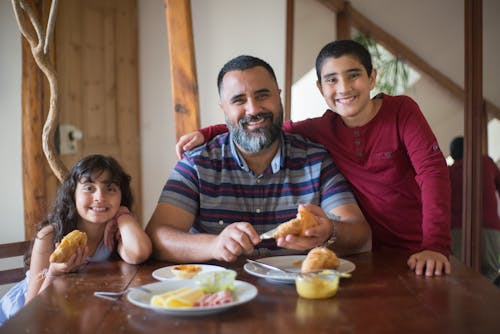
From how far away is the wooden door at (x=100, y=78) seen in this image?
4066mm

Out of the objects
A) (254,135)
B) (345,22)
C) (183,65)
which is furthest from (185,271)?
(345,22)

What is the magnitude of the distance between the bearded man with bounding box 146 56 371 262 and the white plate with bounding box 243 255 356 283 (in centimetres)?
31

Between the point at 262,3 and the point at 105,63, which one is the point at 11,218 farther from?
the point at 262,3

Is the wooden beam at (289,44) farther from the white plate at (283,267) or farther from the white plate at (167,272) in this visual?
the white plate at (167,272)

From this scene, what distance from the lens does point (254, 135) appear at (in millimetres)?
2248

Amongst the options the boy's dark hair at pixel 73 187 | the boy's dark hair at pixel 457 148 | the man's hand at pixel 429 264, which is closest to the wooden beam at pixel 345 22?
the boy's dark hair at pixel 457 148

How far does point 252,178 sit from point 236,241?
65 cm

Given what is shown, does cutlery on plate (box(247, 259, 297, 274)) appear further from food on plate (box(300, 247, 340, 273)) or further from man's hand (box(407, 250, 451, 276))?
man's hand (box(407, 250, 451, 276))

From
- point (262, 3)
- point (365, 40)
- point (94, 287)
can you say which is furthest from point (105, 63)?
point (94, 287)

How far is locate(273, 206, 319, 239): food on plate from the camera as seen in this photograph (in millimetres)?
1616

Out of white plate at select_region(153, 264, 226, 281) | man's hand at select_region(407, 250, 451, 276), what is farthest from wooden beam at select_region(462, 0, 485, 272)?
white plate at select_region(153, 264, 226, 281)

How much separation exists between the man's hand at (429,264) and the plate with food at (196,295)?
0.57 m

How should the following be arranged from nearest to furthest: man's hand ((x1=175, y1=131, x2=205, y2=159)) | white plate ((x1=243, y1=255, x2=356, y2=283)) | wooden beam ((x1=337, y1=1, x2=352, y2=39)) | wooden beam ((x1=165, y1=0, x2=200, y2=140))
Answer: white plate ((x1=243, y1=255, x2=356, y2=283)) < man's hand ((x1=175, y1=131, x2=205, y2=159)) < wooden beam ((x1=165, y1=0, x2=200, y2=140)) < wooden beam ((x1=337, y1=1, x2=352, y2=39))

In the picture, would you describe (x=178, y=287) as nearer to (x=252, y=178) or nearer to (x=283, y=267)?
(x=283, y=267)
